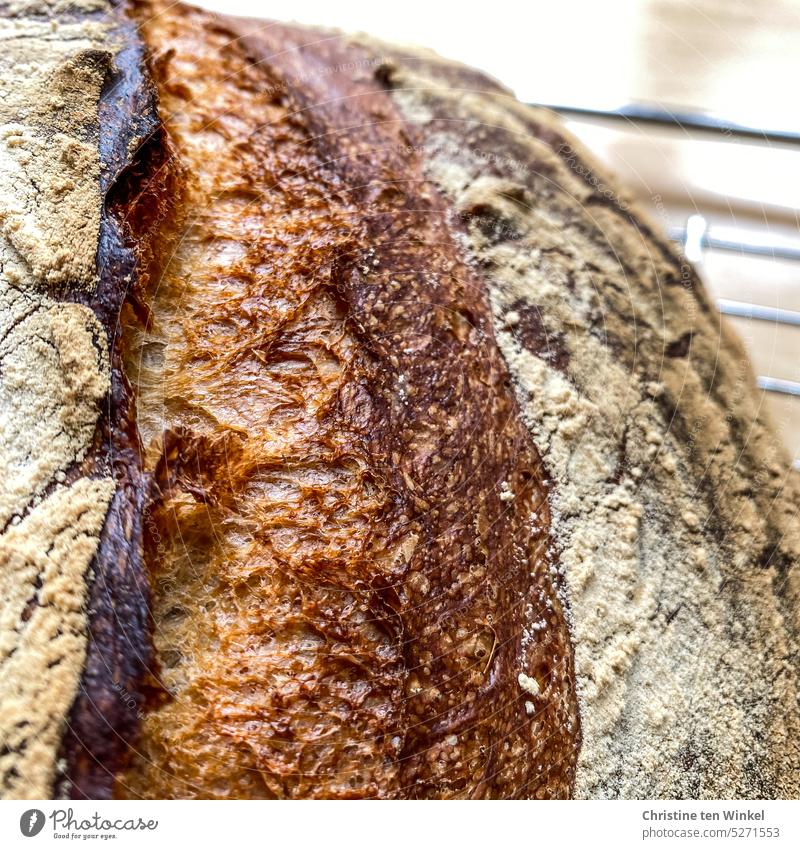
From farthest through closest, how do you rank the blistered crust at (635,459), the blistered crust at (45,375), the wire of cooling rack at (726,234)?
1. the wire of cooling rack at (726,234)
2. the blistered crust at (635,459)
3. the blistered crust at (45,375)

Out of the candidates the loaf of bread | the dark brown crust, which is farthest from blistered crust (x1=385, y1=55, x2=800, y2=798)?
the dark brown crust

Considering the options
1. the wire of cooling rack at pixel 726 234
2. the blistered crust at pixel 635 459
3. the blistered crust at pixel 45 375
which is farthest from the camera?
the wire of cooling rack at pixel 726 234

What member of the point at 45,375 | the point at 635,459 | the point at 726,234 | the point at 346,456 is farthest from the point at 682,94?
the point at 45,375

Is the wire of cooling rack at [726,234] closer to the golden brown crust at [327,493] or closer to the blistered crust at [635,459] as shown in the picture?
the blistered crust at [635,459]

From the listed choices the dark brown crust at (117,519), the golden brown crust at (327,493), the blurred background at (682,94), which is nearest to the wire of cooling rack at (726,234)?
the blurred background at (682,94)

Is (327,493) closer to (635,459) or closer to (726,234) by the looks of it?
(635,459)

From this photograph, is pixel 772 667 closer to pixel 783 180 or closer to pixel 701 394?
pixel 701 394
